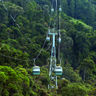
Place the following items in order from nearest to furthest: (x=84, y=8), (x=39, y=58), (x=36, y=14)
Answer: (x=39, y=58) → (x=36, y=14) → (x=84, y=8)

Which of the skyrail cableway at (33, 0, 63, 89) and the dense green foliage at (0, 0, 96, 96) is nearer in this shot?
Result: the skyrail cableway at (33, 0, 63, 89)

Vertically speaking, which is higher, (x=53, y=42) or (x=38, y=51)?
(x=53, y=42)

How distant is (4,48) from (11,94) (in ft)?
18.0

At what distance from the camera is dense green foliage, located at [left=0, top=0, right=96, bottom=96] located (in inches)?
667

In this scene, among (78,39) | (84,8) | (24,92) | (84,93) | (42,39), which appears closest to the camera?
(24,92)

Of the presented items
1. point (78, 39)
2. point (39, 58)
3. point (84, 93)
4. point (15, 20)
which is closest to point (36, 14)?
point (15, 20)

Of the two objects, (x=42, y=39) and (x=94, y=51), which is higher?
(x=42, y=39)

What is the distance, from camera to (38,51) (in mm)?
24438

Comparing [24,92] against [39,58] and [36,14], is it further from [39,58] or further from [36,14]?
[36,14]

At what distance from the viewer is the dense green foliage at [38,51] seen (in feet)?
55.6

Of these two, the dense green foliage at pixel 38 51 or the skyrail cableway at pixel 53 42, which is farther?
the dense green foliage at pixel 38 51

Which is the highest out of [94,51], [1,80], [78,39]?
[1,80]

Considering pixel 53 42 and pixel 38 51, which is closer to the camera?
pixel 53 42

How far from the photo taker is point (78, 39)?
30.0m
